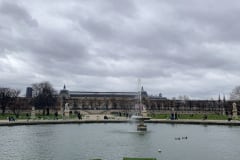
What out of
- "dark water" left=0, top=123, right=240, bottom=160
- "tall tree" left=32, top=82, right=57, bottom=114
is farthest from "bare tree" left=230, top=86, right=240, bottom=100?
"dark water" left=0, top=123, right=240, bottom=160

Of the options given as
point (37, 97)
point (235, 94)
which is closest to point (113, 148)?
point (37, 97)

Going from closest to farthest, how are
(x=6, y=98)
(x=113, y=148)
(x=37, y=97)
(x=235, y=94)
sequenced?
1. (x=113, y=148)
2. (x=6, y=98)
3. (x=37, y=97)
4. (x=235, y=94)

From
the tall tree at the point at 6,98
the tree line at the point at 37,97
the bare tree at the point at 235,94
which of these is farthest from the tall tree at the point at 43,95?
the bare tree at the point at 235,94

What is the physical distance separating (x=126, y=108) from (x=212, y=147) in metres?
117

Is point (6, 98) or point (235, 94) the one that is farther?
point (235, 94)

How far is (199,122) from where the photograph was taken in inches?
2146

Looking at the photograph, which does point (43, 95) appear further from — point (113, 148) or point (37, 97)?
point (113, 148)

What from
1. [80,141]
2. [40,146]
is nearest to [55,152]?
[40,146]

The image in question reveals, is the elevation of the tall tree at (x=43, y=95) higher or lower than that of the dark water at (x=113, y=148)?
higher

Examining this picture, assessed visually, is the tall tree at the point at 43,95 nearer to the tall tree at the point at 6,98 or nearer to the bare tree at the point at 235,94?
the tall tree at the point at 6,98

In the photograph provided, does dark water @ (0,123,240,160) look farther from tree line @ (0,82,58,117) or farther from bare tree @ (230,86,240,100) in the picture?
bare tree @ (230,86,240,100)

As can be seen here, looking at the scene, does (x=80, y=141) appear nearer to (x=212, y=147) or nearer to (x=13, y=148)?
(x=13, y=148)

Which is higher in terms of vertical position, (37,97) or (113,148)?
(37,97)

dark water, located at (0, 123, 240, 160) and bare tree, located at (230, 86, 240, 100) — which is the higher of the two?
bare tree, located at (230, 86, 240, 100)
